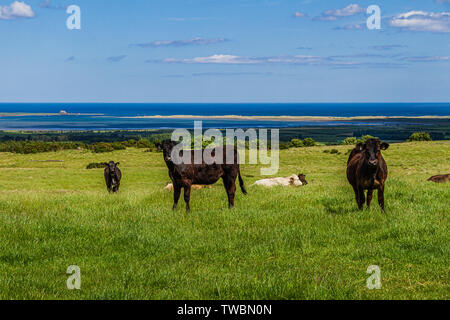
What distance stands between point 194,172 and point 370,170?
188 inches

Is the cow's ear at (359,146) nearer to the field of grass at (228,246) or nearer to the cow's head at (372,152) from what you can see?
the cow's head at (372,152)

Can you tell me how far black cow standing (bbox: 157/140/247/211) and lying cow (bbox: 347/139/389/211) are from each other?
11.3 feet

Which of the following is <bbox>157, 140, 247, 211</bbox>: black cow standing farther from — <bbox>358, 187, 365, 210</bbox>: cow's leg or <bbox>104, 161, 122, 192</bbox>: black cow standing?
<bbox>104, 161, 122, 192</bbox>: black cow standing

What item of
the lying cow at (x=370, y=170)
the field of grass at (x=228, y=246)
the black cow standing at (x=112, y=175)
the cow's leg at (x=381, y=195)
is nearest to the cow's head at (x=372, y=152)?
the lying cow at (x=370, y=170)

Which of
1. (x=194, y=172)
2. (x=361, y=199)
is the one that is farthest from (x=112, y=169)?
(x=361, y=199)

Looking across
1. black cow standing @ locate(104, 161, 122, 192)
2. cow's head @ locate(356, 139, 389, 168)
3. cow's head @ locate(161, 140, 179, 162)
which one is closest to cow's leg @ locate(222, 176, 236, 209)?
cow's head @ locate(161, 140, 179, 162)

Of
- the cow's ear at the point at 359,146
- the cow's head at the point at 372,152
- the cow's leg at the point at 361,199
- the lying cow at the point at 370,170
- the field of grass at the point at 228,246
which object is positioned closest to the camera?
the field of grass at the point at 228,246

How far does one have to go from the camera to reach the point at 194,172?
1330 cm

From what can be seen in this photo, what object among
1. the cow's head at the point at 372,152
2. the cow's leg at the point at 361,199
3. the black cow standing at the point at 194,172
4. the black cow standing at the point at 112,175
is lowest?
the black cow standing at the point at 112,175

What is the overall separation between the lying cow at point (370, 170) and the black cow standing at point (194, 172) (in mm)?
3449

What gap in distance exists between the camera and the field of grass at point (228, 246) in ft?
22.1

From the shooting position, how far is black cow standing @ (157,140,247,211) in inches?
505
